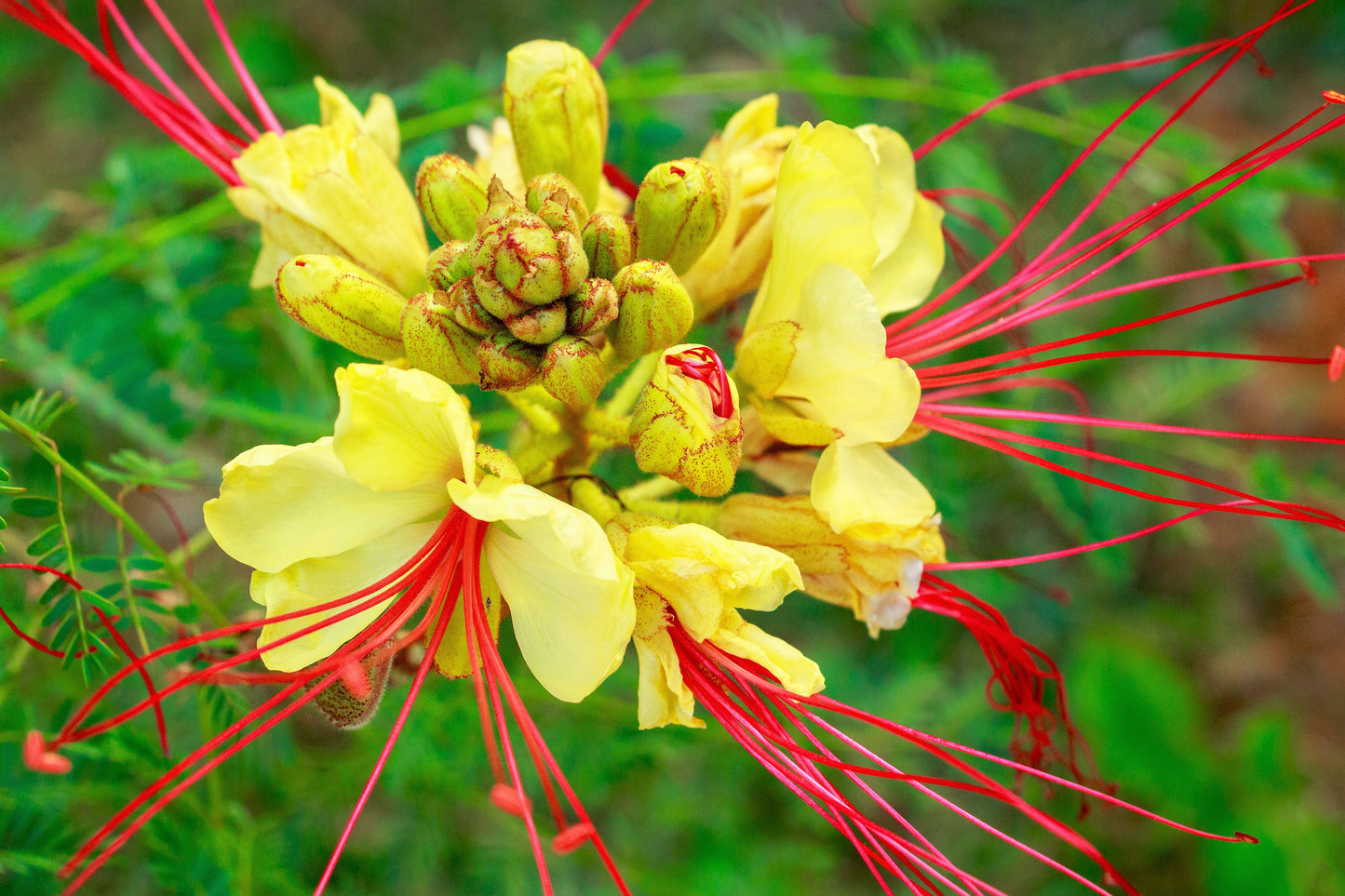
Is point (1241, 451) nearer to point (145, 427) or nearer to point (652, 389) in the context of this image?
point (652, 389)

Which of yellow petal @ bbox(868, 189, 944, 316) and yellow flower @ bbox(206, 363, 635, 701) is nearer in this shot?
yellow flower @ bbox(206, 363, 635, 701)

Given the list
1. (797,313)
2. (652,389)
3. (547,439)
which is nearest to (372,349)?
(547,439)

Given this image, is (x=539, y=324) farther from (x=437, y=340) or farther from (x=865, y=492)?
(x=865, y=492)

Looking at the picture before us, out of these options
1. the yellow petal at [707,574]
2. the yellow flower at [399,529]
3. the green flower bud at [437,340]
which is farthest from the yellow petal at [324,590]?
the yellow petal at [707,574]

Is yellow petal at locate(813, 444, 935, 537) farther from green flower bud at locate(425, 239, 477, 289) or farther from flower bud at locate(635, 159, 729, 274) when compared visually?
green flower bud at locate(425, 239, 477, 289)

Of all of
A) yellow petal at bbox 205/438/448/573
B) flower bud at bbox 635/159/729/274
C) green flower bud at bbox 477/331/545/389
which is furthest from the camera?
flower bud at bbox 635/159/729/274

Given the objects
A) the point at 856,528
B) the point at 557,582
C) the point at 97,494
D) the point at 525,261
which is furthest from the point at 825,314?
the point at 97,494

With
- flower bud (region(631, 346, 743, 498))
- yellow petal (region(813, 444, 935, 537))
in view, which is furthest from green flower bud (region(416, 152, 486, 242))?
yellow petal (region(813, 444, 935, 537))
